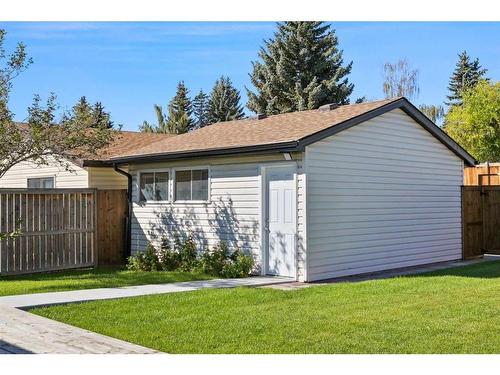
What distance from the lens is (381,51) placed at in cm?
3675

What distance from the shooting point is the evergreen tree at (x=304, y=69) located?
31.5m

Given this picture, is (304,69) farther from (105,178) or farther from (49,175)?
(105,178)

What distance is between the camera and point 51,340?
246 inches

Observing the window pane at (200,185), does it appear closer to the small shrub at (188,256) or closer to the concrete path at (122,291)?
the small shrub at (188,256)

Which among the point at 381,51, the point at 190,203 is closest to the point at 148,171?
the point at 190,203

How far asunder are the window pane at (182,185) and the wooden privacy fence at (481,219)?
7023mm

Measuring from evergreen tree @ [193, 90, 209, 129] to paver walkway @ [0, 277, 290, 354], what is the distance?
1373 inches

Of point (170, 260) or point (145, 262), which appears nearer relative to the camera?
point (170, 260)

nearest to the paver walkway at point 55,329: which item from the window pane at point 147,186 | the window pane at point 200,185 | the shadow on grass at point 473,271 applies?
the window pane at point 200,185

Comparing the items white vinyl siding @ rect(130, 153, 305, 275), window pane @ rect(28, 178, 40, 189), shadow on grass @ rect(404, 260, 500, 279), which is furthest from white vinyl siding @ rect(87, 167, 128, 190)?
shadow on grass @ rect(404, 260, 500, 279)

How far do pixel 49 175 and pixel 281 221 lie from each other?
26.2 ft

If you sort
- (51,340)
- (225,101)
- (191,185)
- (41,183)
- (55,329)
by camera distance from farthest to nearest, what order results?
(225,101), (41,183), (191,185), (55,329), (51,340)

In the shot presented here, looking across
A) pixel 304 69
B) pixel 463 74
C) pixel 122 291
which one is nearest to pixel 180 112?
pixel 304 69

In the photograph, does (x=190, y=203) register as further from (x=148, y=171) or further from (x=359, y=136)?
(x=359, y=136)
